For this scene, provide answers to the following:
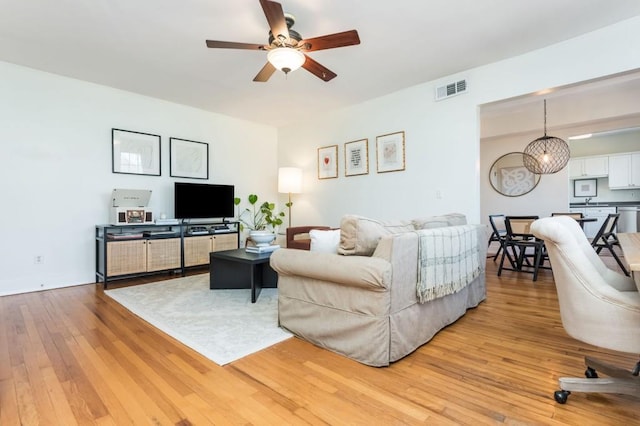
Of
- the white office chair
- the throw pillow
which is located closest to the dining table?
the white office chair

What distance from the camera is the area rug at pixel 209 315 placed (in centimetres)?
213

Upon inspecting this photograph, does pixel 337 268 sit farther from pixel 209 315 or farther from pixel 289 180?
pixel 289 180

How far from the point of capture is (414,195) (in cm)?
427

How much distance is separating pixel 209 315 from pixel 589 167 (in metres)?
8.82

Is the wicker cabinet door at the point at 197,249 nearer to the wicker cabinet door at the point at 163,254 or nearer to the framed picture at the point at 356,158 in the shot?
the wicker cabinet door at the point at 163,254

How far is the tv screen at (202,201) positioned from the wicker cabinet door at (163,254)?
18.1 inches

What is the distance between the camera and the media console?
12.7 ft

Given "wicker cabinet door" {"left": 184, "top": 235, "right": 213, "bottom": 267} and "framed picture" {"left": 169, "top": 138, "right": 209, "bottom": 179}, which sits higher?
"framed picture" {"left": 169, "top": 138, "right": 209, "bottom": 179}

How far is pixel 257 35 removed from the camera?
2988 millimetres

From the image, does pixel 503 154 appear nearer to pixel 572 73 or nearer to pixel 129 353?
pixel 572 73

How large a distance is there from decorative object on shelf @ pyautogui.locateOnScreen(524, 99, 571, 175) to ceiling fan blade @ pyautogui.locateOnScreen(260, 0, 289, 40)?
434cm

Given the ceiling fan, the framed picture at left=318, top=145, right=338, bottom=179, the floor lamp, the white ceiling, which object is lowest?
the floor lamp

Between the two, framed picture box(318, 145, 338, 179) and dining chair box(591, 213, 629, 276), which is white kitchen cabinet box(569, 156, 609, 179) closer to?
dining chair box(591, 213, 629, 276)

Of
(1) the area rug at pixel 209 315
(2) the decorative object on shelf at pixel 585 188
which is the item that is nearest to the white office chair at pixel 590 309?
Answer: (1) the area rug at pixel 209 315
